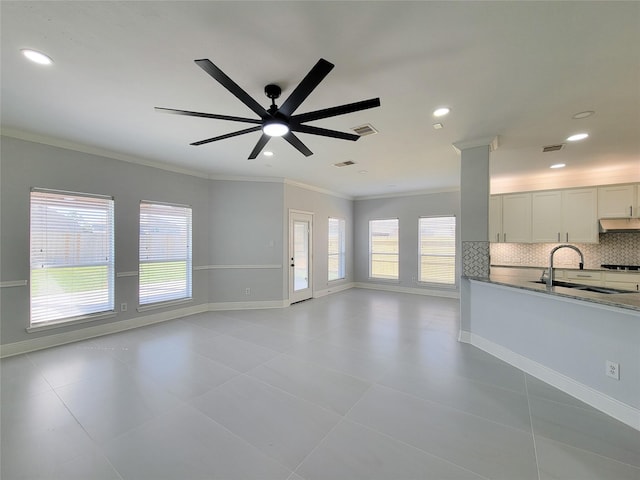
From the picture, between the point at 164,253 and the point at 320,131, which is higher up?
the point at 320,131

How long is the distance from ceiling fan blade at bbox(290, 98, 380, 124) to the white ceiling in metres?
0.41

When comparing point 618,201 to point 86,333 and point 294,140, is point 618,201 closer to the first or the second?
point 294,140

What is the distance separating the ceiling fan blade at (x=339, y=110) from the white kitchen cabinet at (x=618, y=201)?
218 inches

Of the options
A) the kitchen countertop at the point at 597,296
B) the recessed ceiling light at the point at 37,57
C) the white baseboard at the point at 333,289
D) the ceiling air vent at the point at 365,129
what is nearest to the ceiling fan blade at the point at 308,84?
the ceiling air vent at the point at 365,129

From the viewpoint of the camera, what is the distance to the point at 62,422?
2.03 m

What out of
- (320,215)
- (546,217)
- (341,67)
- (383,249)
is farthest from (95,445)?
(546,217)

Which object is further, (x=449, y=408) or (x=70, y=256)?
(x=70, y=256)

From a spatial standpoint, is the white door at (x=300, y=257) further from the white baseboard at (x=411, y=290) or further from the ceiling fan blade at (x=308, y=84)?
the ceiling fan blade at (x=308, y=84)

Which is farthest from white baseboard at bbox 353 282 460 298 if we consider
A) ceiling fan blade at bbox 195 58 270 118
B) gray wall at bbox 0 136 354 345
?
ceiling fan blade at bbox 195 58 270 118

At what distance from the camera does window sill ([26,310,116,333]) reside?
3.41m

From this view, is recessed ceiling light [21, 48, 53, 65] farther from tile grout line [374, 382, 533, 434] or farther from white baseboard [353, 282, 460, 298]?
white baseboard [353, 282, 460, 298]

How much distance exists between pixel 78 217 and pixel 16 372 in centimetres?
200

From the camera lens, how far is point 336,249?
7.54 meters

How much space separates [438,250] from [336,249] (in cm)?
271
